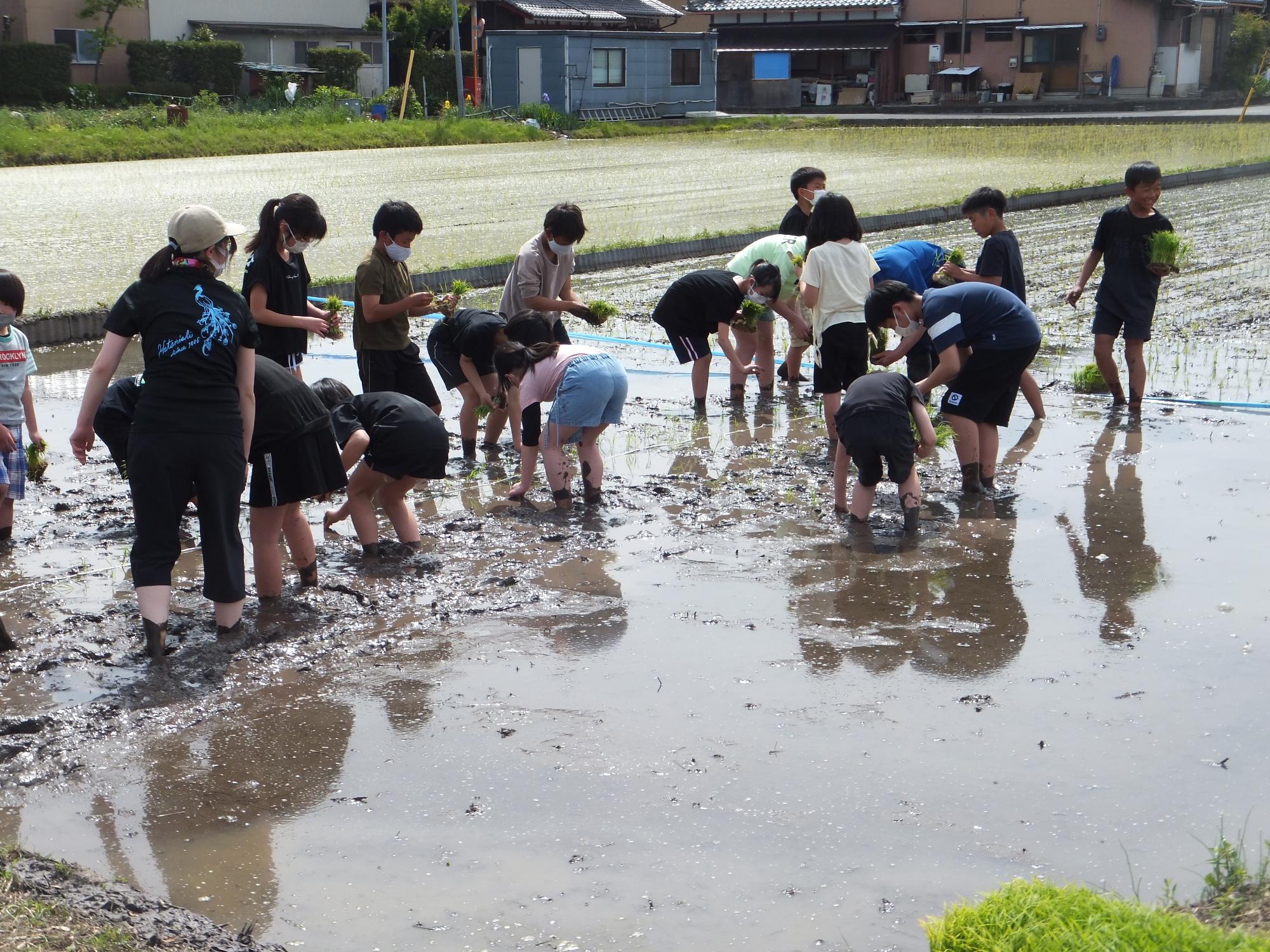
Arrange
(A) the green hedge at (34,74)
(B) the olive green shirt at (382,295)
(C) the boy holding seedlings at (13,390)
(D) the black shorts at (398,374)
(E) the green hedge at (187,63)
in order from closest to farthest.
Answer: (C) the boy holding seedlings at (13,390) → (B) the olive green shirt at (382,295) → (D) the black shorts at (398,374) → (A) the green hedge at (34,74) → (E) the green hedge at (187,63)

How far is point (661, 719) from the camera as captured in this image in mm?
4332

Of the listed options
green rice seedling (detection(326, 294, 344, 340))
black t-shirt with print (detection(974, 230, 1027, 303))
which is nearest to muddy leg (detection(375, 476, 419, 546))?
green rice seedling (detection(326, 294, 344, 340))

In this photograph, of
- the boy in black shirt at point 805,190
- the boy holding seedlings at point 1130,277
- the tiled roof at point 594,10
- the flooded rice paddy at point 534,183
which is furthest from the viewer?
the tiled roof at point 594,10

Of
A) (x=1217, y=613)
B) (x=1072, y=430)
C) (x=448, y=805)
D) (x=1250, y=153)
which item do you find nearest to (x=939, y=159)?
(x=1250, y=153)

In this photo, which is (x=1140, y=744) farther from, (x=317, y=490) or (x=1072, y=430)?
(x=1072, y=430)

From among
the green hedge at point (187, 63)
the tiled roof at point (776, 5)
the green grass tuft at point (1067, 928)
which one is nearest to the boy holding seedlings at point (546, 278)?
the green grass tuft at point (1067, 928)

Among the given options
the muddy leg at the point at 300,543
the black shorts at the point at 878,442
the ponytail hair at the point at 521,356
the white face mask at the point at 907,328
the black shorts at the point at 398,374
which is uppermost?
the white face mask at the point at 907,328

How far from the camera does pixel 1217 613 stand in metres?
5.20

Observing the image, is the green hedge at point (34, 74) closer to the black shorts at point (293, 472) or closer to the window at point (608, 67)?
the window at point (608, 67)

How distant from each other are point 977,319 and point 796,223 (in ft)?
8.49

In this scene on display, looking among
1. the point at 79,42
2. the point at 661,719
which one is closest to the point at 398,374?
the point at 661,719

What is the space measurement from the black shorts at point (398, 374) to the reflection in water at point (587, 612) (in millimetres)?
1545

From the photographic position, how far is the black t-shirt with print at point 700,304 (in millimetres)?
8383

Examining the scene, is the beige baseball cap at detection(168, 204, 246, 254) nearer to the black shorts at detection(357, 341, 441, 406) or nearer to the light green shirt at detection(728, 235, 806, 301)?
the black shorts at detection(357, 341, 441, 406)
